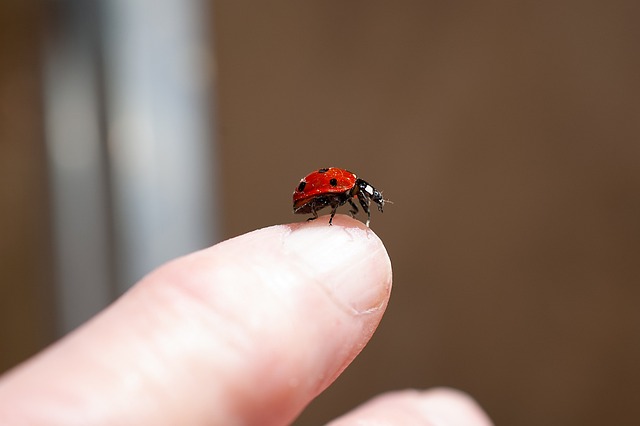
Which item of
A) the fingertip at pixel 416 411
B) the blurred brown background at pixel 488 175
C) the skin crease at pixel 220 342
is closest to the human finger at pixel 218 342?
the skin crease at pixel 220 342

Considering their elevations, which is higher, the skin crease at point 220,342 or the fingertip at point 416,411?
the skin crease at point 220,342

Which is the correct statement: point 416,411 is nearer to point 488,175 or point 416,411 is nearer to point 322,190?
point 322,190

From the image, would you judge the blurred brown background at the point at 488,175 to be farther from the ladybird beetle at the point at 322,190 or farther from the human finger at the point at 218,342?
the human finger at the point at 218,342

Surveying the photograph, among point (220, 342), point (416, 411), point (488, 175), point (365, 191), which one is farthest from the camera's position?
point (488, 175)

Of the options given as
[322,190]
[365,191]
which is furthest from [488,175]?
[322,190]

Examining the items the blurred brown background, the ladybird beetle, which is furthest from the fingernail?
the blurred brown background

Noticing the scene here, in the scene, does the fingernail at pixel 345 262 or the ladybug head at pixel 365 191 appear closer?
the fingernail at pixel 345 262

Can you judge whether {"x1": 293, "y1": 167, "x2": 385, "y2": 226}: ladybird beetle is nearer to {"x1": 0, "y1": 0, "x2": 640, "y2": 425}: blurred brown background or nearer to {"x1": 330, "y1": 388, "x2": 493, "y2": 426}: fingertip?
{"x1": 330, "y1": 388, "x2": 493, "y2": 426}: fingertip
